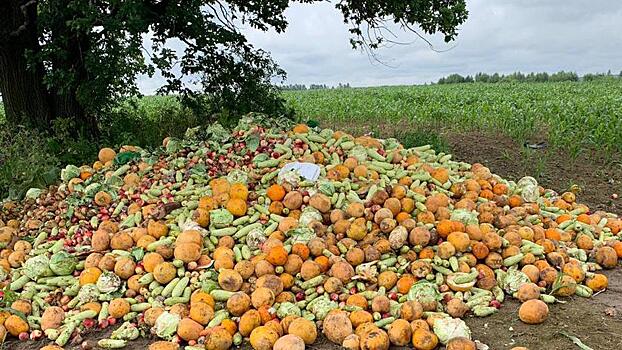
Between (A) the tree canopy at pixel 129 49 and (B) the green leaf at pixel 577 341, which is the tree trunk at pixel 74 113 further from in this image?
(B) the green leaf at pixel 577 341

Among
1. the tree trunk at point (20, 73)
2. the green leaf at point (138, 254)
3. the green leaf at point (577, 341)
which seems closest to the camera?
the green leaf at point (577, 341)

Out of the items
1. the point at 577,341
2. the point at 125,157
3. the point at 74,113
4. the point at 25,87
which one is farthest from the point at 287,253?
the point at 25,87

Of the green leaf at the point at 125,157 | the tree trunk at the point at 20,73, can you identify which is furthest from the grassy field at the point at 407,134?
the green leaf at the point at 125,157

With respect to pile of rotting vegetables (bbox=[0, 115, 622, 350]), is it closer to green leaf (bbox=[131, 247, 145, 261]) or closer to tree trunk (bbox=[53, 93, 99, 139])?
green leaf (bbox=[131, 247, 145, 261])

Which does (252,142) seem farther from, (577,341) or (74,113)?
(74,113)

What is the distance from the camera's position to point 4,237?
13.2ft

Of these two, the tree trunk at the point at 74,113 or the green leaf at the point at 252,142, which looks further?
the tree trunk at the point at 74,113

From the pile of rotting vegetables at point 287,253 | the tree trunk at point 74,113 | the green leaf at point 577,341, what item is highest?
the tree trunk at point 74,113

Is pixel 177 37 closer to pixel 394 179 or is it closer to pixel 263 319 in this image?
pixel 394 179

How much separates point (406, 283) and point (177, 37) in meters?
4.04

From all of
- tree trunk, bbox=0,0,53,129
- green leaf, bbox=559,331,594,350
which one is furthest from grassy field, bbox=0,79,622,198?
green leaf, bbox=559,331,594,350

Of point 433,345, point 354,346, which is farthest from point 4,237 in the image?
point 433,345

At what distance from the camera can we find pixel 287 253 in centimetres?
328

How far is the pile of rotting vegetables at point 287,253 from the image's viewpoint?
2.93 meters
